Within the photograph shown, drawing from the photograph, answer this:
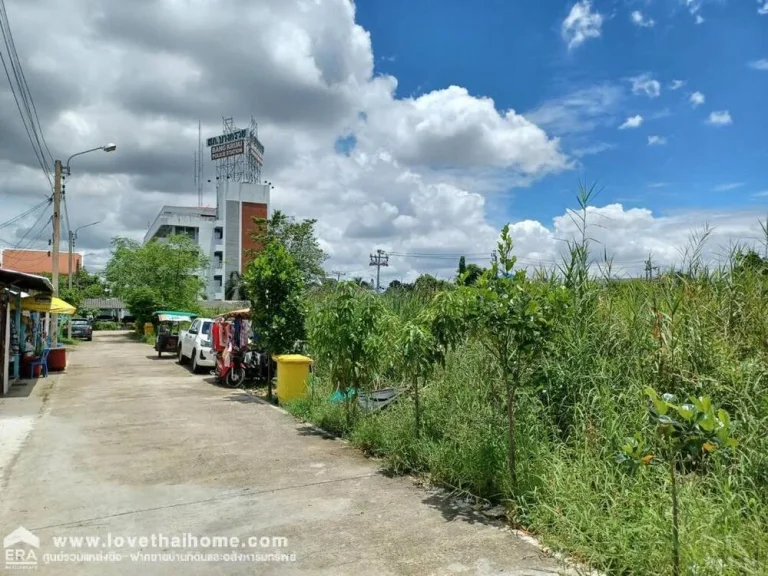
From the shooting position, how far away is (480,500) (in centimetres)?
540

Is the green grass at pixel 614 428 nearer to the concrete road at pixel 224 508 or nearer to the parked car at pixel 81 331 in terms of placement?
the concrete road at pixel 224 508

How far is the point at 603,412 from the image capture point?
5441 millimetres

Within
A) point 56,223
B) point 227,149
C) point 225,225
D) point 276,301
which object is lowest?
point 276,301

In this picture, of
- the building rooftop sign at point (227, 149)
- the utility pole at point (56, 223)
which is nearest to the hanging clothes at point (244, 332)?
the utility pole at point (56, 223)

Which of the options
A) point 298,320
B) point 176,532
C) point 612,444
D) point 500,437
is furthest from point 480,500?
point 298,320

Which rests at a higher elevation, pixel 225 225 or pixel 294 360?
pixel 225 225

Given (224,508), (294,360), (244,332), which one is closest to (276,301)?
(294,360)

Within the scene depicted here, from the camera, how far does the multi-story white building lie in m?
74.9

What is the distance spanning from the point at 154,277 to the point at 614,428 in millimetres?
36928

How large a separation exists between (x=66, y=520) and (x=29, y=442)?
403 centimetres

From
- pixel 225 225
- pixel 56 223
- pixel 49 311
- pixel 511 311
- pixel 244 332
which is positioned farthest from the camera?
pixel 225 225

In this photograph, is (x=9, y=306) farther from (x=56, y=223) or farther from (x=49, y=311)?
(x=56, y=223)

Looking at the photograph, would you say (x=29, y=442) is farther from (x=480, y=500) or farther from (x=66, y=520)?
(x=480, y=500)

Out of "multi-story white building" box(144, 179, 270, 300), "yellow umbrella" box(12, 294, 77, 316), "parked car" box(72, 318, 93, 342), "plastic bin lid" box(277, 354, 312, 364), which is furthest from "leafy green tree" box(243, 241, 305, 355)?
"multi-story white building" box(144, 179, 270, 300)
